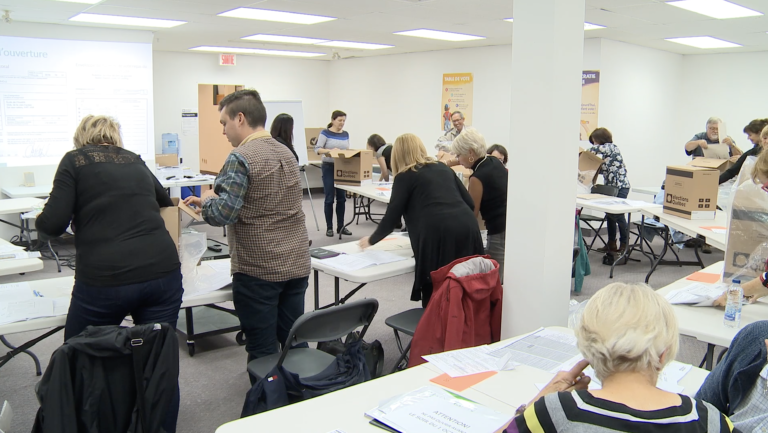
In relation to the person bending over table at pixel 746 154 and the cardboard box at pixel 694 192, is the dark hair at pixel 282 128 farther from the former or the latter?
the person bending over table at pixel 746 154

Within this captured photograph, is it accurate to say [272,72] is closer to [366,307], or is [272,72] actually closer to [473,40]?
[473,40]

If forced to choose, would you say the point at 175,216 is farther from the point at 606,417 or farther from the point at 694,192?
the point at 694,192

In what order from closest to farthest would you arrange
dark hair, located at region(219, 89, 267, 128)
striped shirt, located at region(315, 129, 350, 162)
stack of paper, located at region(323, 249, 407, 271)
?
dark hair, located at region(219, 89, 267, 128) < stack of paper, located at region(323, 249, 407, 271) < striped shirt, located at region(315, 129, 350, 162)

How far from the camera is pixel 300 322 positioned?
2240 mm

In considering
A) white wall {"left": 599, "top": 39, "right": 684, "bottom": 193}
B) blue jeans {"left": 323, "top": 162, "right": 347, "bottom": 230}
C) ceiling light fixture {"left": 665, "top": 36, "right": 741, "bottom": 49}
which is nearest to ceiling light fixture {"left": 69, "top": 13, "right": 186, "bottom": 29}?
blue jeans {"left": 323, "top": 162, "right": 347, "bottom": 230}

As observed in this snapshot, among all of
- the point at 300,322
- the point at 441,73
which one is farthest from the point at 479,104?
the point at 300,322

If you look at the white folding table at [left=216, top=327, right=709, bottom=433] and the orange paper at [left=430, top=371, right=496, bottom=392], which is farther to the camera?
the orange paper at [left=430, top=371, right=496, bottom=392]

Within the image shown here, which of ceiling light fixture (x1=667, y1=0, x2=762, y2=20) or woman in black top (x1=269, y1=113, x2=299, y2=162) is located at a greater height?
ceiling light fixture (x1=667, y1=0, x2=762, y2=20)

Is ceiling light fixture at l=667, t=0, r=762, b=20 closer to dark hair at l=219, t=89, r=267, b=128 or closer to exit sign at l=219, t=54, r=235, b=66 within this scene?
dark hair at l=219, t=89, r=267, b=128

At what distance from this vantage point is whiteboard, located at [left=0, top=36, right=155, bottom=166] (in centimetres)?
645

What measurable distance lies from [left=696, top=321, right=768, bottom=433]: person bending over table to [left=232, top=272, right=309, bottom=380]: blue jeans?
1771 mm

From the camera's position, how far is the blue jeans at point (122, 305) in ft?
7.82

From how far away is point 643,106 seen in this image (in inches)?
342

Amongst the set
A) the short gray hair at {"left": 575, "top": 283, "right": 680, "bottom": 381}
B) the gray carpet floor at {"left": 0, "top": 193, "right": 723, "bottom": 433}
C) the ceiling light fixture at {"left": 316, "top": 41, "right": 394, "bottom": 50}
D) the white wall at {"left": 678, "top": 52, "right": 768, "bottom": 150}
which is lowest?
the gray carpet floor at {"left": 0, "top": 193, "right": 723, "bottom": 433}
